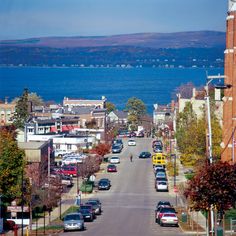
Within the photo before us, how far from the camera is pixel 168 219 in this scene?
1163 inches

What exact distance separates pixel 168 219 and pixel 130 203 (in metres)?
8.47

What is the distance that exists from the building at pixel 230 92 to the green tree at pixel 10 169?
6.83 metres

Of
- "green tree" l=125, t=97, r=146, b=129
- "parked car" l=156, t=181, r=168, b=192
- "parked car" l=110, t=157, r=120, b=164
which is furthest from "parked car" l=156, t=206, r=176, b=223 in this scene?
"green tree" l=125, t=97, r=146, b=129

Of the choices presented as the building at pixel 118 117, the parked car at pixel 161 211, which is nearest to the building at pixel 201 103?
the parked car at pixel 161 211

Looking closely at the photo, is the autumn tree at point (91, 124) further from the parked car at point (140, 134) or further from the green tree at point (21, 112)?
the green tree at point (21, 112)

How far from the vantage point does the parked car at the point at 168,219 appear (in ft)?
96.7

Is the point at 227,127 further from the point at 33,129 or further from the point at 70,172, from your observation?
the point at 33,129

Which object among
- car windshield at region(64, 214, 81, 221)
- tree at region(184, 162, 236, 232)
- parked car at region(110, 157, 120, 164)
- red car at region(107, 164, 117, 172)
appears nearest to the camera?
tree at region(184, 162, 236, 232)

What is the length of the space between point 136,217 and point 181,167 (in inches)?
726

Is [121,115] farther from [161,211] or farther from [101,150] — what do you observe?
[161,211]

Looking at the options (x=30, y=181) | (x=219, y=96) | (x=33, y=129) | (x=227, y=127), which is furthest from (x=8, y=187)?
(x=33, y=129)

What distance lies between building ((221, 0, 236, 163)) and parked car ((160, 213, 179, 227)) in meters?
3.48

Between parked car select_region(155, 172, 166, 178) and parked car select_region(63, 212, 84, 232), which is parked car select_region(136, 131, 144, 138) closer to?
parked car select_region(155, 172, 166, 178)

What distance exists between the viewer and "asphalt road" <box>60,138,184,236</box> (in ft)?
92.1
